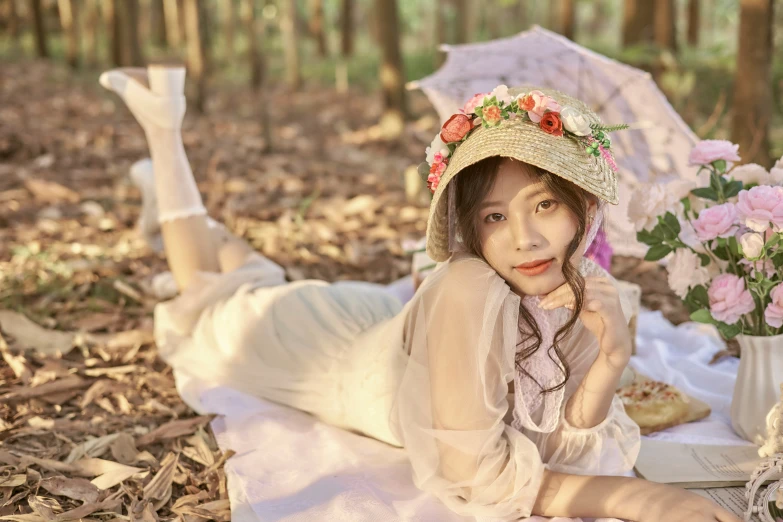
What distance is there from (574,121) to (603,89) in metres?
1.84

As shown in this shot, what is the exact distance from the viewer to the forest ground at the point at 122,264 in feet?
8.30

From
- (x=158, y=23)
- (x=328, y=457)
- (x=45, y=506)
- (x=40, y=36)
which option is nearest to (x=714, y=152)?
(x=328, y=457)

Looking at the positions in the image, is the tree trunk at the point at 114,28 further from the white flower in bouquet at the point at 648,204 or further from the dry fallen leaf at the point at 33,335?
the white flower in bouquet at the point at 648,204

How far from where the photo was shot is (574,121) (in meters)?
1.90

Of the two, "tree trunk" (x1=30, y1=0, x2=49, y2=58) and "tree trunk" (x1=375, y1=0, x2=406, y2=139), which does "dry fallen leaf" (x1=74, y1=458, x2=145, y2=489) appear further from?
"tree trunk" (x1=30, y1=0, x2=49, y2=58)

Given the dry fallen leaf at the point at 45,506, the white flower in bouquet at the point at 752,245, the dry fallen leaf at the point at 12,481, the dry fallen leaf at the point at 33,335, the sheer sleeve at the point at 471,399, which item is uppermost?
the white flower in bouquet at the point at 752,245

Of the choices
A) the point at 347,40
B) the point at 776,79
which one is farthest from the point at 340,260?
the point at 347,40

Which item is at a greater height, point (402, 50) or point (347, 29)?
point (347, 29)

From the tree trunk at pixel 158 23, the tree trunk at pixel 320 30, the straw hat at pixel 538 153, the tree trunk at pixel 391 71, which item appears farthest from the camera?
the tree trunk at pixel 158 23

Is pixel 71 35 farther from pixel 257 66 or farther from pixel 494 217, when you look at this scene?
pixel 494 217

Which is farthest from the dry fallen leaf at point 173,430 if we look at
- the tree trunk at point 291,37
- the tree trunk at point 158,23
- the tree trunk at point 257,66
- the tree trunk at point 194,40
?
the tree trunk at point 158,23

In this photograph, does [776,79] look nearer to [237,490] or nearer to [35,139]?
[35,139]

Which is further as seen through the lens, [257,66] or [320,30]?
[320,30]

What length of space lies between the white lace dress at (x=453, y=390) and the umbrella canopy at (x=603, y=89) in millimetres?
1197
